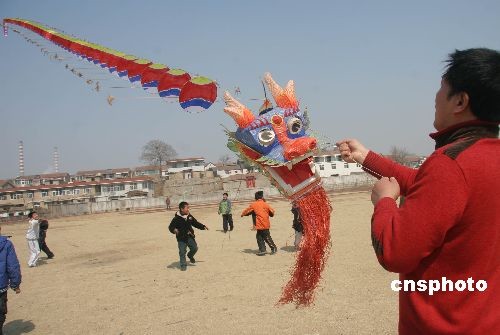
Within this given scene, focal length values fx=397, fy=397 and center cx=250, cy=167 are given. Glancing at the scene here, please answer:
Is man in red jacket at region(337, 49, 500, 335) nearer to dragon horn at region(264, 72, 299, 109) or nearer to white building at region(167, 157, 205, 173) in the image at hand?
dragon horn at region(264, 72, 299, 109)

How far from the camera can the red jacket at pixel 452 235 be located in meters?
1.33

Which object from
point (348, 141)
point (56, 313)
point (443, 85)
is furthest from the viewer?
point (56, 313)

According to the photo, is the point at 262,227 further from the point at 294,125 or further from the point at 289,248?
the point at 294,125

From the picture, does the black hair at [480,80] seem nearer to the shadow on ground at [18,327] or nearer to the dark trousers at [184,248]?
the shadow on ground at [18,327]

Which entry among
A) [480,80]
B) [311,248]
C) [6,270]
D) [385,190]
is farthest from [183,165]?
[480,80]

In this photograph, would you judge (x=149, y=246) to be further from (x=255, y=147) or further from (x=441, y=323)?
(x=441, y=323)

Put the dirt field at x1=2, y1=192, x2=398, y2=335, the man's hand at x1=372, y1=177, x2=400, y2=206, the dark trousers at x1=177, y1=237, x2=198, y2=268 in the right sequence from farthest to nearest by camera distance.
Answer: the dark trousers at x1=177, y1=237, x2=198, y2=268, the dirt field at x1=2, y1=192, x2=398, y2=335, the man's hand at x1=372, y1=177, x2=400, y2=206

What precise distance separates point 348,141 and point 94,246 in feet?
52.6

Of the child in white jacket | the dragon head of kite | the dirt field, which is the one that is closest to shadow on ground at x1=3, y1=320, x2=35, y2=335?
the dirt field

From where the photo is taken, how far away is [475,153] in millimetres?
1371

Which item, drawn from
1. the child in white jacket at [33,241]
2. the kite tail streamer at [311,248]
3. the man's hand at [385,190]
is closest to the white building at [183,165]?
the child in white jacket at [33,241]

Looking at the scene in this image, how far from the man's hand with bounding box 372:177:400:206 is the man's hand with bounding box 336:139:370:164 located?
70 centimetres

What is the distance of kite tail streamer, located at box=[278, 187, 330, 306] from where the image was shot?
3465 mm

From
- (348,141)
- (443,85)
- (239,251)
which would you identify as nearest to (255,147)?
(348,141)
